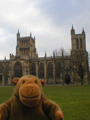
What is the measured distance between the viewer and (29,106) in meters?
3.06

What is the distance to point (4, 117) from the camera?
3117mm

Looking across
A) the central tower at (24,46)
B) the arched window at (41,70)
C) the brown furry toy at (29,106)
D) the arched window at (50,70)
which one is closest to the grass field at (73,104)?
the brown furry toy at (29,106)

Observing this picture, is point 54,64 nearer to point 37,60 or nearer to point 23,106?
point 37,60

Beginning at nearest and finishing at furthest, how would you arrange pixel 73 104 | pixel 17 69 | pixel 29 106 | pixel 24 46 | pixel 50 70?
pixel 29 106 < pixel 73 104 < pixel 50 70 < pixel 17 69 < pixel 24 46

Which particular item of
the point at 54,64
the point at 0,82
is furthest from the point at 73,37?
the point at 0,82

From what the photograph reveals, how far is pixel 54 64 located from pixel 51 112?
5099 centimetres

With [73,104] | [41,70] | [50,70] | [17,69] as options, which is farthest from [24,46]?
[73,104]

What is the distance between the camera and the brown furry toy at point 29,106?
9.86 ft

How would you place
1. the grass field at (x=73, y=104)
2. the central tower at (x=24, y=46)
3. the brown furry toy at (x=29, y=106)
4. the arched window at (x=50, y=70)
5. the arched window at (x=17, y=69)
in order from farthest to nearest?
the central tower at (x=24, y=46) < the arched window at (x=17, y=69) < the arched window at (x=50, y=70) < the grass field at (x=73, y=104) < the brown furry toy at (x=29, y=106)

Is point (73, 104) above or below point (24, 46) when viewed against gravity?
below

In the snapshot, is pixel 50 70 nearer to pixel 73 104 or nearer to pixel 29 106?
pixel 73 104

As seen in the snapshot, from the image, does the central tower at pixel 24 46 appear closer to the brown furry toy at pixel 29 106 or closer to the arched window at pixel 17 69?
the arched window at pixel 17 69

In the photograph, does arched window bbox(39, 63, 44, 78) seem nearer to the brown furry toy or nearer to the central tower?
the central tower

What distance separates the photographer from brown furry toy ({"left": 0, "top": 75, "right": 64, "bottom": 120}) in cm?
301
